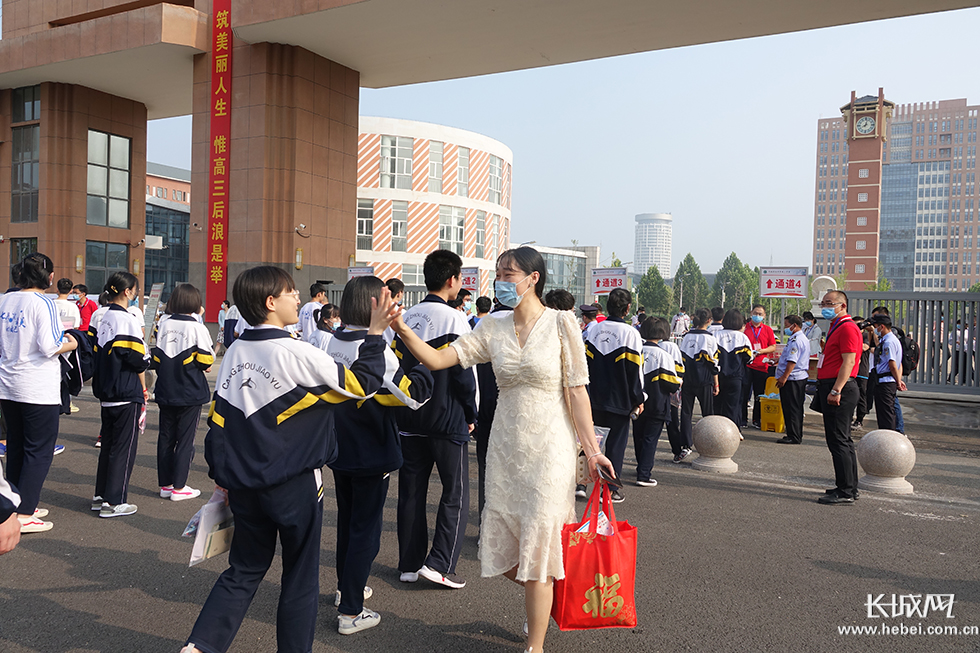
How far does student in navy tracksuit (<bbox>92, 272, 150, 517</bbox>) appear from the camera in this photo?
6.02m

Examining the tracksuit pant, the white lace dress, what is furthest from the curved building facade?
the white lace dress

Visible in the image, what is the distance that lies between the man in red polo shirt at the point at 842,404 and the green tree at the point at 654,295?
94.6 meters

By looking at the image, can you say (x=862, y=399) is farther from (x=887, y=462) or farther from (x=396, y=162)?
(x=396, y=162)

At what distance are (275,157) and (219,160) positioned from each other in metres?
2.01

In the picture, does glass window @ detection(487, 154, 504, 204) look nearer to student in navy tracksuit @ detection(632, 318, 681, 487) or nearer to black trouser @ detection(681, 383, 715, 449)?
black trouser @ detection(681, 383, 715, 449)

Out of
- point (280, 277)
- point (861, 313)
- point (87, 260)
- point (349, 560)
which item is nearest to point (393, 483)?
point (349, 560)

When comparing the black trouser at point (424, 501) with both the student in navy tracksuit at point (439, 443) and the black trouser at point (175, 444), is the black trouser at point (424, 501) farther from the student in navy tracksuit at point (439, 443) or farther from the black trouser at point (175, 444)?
the black trouser at point (175, 444)

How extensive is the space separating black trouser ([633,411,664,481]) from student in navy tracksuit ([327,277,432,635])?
164 inches

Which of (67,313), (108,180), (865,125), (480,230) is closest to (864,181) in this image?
(865,125)

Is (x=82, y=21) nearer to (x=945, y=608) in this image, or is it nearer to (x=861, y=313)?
(x=861, y=313)

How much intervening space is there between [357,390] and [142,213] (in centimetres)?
2947

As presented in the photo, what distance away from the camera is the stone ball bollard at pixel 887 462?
7.39m

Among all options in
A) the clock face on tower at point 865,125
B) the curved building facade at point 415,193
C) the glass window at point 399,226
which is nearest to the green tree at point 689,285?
the clock face on tower at point 865,125

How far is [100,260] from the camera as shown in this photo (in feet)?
90.4
